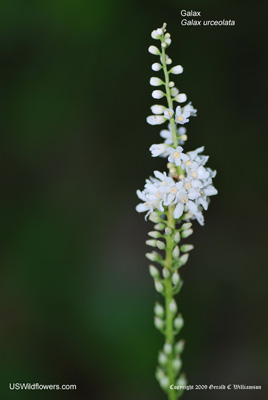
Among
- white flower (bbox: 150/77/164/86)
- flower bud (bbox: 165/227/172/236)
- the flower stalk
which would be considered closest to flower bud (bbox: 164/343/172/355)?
the flower stalk

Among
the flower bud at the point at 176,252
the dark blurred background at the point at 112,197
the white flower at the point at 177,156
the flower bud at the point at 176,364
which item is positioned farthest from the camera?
the dark blurred background at the point at 112,197

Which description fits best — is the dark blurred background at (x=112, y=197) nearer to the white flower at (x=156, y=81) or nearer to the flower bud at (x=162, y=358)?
the flower bud at (x=162, y=358)

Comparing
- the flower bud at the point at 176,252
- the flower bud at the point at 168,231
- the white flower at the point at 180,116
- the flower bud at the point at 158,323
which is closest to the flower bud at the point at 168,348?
the flower bud at the point at 158,323

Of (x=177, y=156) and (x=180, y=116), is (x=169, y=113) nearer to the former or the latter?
(x=180, y=116)

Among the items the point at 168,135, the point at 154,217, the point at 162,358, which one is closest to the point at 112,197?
the point at 168,135

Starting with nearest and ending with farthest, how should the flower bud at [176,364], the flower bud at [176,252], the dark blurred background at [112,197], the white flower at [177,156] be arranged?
the white flower at [177,156]
the flower bud at [176,252]
the flower bud at [176,364]
the dark blurred background at [112,197]

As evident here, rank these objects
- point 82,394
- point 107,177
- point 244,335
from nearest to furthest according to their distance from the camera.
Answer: point 82,394
point 244,335
point 107,177

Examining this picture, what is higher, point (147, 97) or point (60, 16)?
point (60, 16)

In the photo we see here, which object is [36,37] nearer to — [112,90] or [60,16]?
[60,16]

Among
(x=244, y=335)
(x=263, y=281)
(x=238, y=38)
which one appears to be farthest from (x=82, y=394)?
(x=238, y=38)
